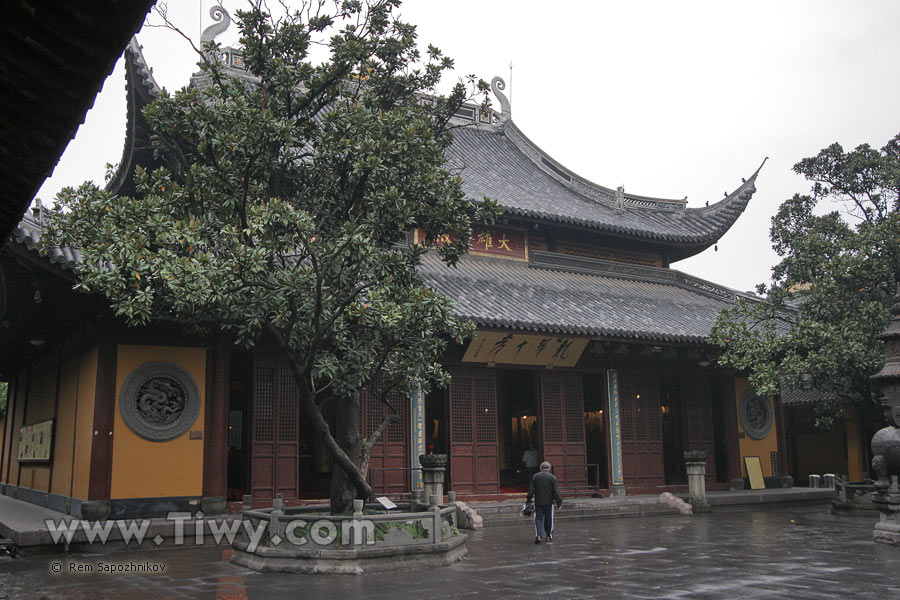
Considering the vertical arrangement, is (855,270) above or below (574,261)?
below

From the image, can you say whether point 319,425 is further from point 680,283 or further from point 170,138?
point 680,283

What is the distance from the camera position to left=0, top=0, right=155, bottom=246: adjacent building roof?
279 centimetres

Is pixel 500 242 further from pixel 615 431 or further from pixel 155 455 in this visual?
pixel 155 455

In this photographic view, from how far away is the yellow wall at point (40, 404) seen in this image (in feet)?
53.7

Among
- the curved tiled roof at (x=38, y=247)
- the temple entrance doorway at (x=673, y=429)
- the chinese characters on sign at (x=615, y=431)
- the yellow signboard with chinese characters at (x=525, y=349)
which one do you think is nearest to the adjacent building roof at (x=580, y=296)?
the yellow signboard with chinese characters at (x=525, y=349)

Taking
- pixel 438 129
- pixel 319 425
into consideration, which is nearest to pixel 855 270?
pixel 438 129

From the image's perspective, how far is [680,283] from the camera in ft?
76.5

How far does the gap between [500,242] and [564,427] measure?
5257 millimetres

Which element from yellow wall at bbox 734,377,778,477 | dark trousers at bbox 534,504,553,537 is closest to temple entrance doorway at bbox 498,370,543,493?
yellow wall at bbox 734,377,778,477

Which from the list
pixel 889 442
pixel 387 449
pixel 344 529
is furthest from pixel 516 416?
pixel 344 529

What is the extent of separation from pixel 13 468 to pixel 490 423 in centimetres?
1259

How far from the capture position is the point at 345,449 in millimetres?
10836

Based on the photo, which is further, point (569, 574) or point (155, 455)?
point (155, 455)

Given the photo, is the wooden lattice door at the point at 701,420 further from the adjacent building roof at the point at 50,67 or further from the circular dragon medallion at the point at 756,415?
the adjacent building roof at the point at 50,67
